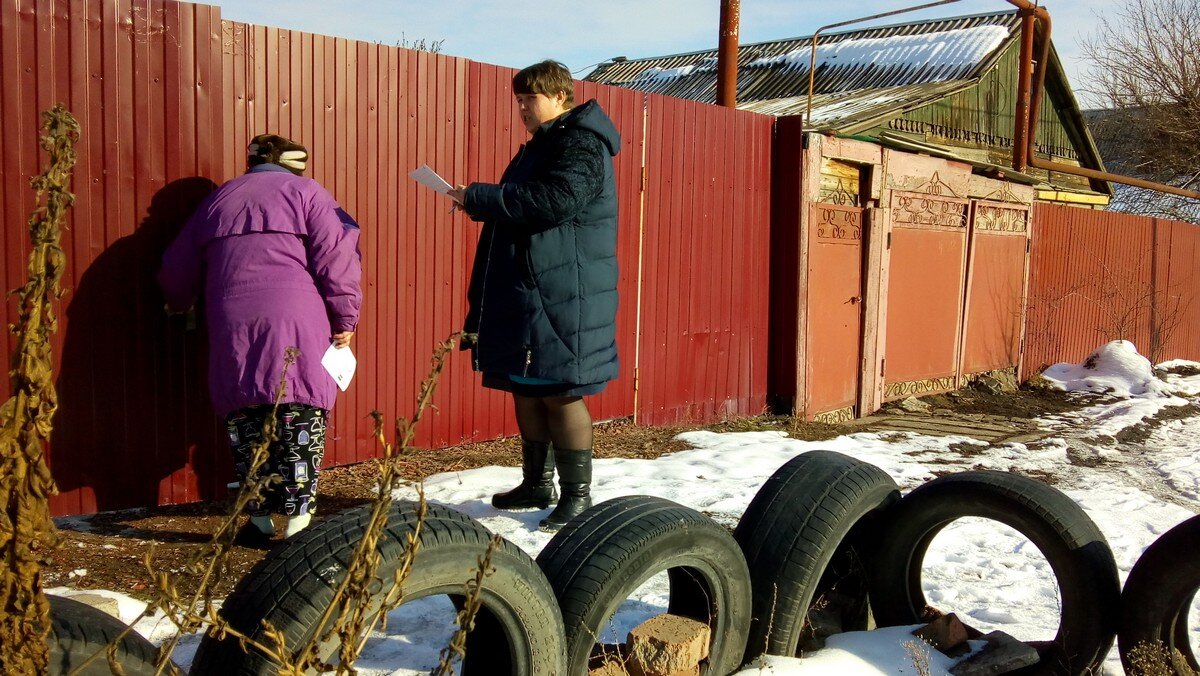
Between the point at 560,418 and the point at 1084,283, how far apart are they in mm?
10621

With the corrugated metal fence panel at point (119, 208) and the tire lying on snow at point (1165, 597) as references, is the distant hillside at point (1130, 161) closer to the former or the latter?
the tire lying on snow at point (1165, 597)

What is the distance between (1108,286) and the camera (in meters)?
13.0

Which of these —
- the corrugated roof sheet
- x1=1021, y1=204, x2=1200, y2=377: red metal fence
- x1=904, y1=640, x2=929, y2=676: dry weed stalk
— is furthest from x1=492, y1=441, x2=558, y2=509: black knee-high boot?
the corrugated roof sheet

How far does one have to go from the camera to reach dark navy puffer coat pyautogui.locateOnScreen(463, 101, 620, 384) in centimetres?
364

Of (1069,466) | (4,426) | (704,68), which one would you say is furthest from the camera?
(704,68)

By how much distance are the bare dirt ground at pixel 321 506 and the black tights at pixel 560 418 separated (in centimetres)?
54

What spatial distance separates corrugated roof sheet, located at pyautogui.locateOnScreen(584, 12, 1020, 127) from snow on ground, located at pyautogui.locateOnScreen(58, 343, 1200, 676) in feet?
23.1

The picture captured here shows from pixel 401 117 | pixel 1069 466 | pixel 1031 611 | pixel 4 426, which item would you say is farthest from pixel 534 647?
pixel 1069 466

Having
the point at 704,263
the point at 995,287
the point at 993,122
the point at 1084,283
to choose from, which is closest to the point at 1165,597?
the point at 704,263

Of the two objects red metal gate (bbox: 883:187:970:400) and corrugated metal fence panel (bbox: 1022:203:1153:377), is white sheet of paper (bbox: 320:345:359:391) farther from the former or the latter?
corrugated metal fence panel (bbox: 1022:203:1153:377)

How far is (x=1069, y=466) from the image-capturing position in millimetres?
6559

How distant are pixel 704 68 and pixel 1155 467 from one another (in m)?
13.5

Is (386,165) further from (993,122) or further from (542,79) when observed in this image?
(993,122)

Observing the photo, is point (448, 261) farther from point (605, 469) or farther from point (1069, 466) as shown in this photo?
point (1069, 466)
